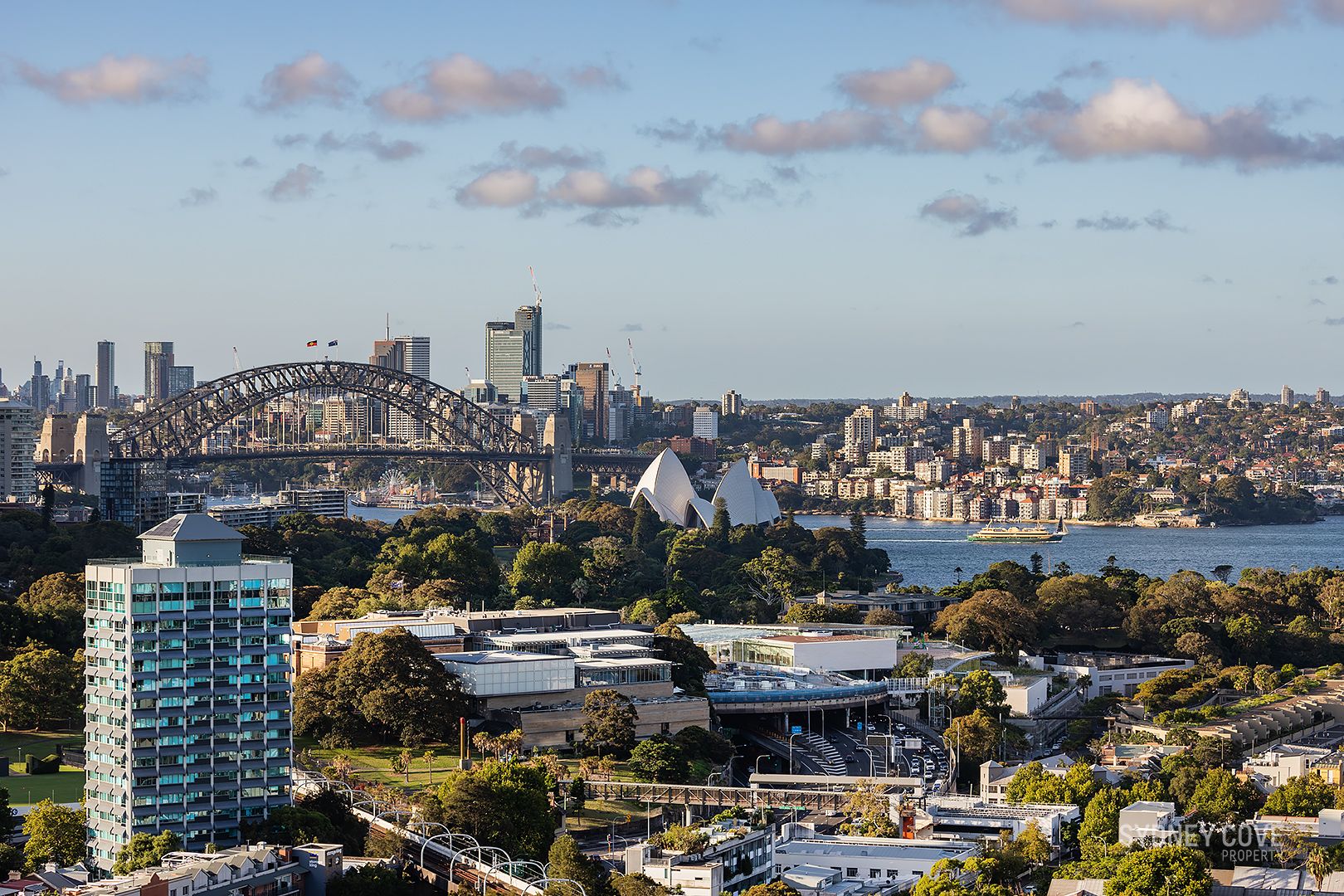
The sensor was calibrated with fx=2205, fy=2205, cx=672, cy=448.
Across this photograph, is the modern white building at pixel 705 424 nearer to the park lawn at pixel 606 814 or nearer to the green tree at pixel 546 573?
the green tree at pixel 546 573

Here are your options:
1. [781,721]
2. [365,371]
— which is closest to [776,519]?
[365,371]

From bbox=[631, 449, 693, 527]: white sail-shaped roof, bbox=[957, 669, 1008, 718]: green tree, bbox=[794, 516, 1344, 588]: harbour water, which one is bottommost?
bbox=[957, 669, 1008, 718]: green tree

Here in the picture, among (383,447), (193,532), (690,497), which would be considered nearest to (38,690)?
(193,532)

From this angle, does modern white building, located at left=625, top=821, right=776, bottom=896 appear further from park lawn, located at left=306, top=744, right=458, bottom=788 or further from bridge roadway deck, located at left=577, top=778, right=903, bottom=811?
Result: park lawn, located at left=306, top=744, right=458, bottom=788

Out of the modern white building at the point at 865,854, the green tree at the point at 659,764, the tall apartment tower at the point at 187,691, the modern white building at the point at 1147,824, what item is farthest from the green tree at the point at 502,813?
the modern white building at the point at 1147,824

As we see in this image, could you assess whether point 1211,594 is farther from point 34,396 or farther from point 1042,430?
point 34,396

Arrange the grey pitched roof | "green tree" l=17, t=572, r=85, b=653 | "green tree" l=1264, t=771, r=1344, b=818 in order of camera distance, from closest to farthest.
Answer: the grey pitched roof → "green tree" l=1264, t=771, r=1344, b=818 → "green tree" l=17, t=572, r=85, b=653

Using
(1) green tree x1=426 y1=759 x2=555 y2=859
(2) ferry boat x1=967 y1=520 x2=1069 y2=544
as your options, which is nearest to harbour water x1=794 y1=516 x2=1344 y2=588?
(2) ferry boat x1=967 y1=520 x2=1069 y2=544

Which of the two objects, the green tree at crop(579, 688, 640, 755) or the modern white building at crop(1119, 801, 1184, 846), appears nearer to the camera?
the modern white building at crop(1119, 801, 1184, 846)
